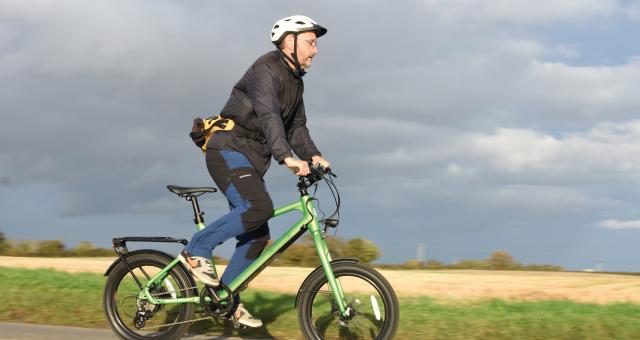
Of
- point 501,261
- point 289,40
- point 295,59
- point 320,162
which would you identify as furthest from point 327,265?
point 501,261

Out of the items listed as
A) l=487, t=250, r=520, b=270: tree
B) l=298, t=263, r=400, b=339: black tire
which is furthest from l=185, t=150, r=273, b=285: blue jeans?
l=487, t=250, r=520, b=270: tree

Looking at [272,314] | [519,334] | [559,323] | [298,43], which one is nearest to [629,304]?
[559,323]

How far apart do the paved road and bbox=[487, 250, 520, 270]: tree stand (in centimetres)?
1132

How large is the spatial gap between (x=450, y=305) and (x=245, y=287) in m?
3.06

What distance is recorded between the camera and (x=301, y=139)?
6434 millimetres

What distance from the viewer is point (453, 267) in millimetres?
17062

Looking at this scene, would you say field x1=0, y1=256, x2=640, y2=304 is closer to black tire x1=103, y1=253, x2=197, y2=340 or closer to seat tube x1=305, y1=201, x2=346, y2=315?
black tire x1=103, y1=253, x2=197, y2=340

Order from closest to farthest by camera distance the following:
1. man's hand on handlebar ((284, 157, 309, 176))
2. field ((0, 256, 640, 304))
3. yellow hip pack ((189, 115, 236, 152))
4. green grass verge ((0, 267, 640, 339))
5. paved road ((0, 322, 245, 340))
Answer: man's hand on handlebar ((284, 157, 309, 176))
yellow hip pack ((189, 115, 236, 152))
paved road ((0, 322, 245, 340))
green grass verge ((0, 267, 640, 339))
field ((0, 256, 640, 304))

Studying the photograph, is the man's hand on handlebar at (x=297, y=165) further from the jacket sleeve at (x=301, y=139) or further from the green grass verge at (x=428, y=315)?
the green grass verge at (x=428, y=315)

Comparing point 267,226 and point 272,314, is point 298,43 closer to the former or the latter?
point 267,226

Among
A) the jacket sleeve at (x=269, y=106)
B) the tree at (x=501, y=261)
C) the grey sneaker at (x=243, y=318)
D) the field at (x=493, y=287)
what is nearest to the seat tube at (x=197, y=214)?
the grey sneaker at (x=243, y=318)

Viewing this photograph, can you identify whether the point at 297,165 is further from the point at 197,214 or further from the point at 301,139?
the point at 197,214

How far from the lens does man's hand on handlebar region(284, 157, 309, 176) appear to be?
18.3 ft

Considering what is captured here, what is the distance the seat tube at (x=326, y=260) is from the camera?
18.7 feet
